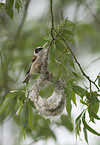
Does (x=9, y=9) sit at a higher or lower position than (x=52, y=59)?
higher

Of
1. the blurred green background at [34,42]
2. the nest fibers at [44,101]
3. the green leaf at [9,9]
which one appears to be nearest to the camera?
the green leaf at [9,9]

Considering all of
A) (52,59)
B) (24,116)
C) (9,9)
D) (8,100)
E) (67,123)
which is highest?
(9,9)

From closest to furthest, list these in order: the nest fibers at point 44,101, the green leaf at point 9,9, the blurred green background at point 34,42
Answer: the green leaf at point 9,9
the nest fibers at point 44,101
the blurred green background at point 34,42

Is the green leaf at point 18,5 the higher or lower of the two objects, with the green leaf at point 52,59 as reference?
higher

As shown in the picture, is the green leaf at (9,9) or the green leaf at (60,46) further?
the green leaf at (60,46)

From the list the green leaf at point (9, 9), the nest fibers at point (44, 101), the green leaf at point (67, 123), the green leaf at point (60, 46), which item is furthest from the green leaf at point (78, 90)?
the green leaf at point (67, 123)

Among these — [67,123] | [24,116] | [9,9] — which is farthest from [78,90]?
[67,123]

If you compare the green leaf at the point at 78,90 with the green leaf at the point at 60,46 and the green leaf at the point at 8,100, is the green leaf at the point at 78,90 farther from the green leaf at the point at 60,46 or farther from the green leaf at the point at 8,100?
the green leaf at the point at 8,100

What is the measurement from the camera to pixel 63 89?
1325 mm

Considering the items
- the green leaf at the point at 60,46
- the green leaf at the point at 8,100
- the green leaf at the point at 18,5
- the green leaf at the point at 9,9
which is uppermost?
the green leaf at the point at 18,5

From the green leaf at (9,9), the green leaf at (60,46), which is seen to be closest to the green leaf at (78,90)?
the green leaf at (60,46)

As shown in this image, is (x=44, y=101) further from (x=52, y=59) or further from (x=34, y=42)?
(x=34, y=42)

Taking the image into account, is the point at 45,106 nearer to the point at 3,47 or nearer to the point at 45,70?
the point at 45,70

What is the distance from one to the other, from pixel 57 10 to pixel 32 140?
1611 millimetres
